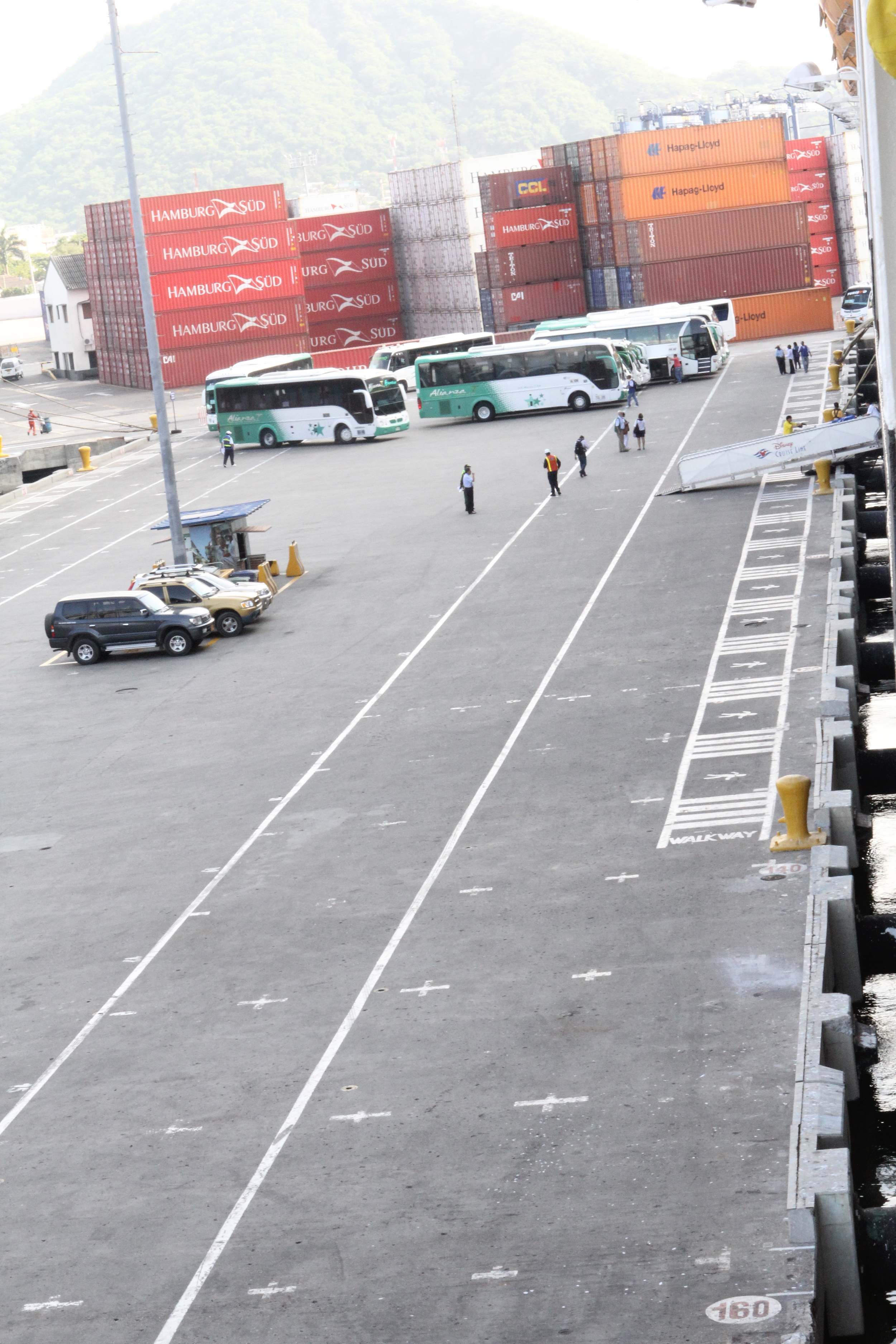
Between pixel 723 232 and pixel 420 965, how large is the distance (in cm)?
7651

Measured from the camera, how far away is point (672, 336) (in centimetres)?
7338

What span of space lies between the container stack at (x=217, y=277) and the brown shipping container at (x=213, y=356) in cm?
5

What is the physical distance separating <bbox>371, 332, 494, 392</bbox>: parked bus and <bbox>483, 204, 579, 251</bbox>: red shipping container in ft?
23.5

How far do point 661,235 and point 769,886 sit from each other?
7465cm

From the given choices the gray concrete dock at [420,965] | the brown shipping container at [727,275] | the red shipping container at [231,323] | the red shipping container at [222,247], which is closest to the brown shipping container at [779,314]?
the brown shipping container at [727,275]

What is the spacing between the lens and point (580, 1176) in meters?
13.4

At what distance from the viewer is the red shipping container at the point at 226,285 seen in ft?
303

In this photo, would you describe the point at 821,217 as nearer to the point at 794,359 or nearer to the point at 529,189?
the point at 529,189

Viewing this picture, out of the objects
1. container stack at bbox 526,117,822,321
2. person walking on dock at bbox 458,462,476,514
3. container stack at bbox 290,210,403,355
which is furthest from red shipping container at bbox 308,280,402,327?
person walking on dock at bbox 458,462,476,514

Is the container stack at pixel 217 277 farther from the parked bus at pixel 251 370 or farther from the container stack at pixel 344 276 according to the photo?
the container stack at pixel 344 276

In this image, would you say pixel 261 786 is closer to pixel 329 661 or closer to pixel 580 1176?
pixel 329 661

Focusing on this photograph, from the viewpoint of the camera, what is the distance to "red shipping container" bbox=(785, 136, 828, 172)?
10712cm

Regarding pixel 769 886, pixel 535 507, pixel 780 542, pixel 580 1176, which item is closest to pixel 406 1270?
pixel 580 1176

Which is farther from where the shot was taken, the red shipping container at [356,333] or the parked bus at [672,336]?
the red shipping container at [356,333]
